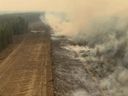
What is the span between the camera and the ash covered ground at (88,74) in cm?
3266

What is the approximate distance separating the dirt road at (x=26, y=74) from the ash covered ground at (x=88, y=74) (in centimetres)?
119

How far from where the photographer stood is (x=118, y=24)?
57.8 meters

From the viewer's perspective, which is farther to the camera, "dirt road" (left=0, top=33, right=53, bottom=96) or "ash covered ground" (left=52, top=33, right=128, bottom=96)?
"ash covered ground" (left=52, top=33, right=128, bottom=96)

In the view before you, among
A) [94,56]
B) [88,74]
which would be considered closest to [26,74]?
[88,74]

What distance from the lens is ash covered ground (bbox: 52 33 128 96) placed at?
1286 inches

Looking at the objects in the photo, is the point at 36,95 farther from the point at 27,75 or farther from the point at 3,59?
the point at 3,59

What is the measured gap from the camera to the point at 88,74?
1540 inches

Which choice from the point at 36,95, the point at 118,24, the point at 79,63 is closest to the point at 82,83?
the point at 36,95

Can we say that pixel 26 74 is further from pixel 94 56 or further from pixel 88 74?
pixel 94 56

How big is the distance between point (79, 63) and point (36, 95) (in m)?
16.1

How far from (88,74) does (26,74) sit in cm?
732

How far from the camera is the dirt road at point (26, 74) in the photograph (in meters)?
32.1

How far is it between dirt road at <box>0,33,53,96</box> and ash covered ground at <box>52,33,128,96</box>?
1.19 metres

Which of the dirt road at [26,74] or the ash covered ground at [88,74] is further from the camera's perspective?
the ash covered ground at [88,74]
